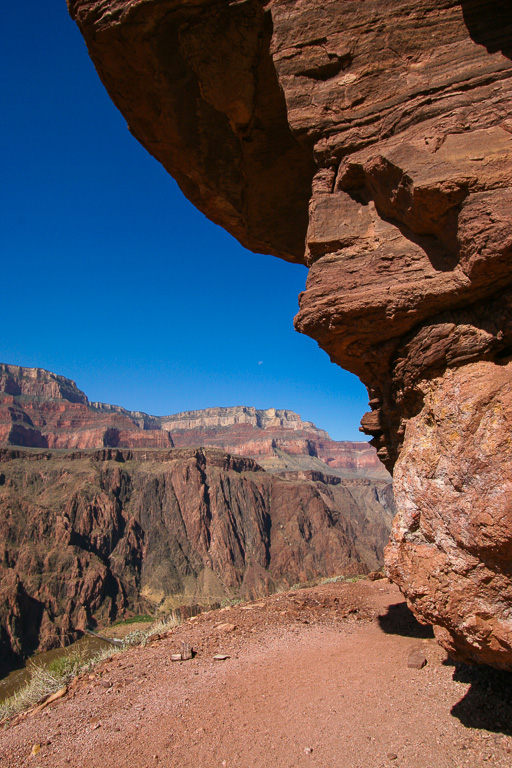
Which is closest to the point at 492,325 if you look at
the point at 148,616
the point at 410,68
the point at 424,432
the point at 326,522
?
the point at 424,432

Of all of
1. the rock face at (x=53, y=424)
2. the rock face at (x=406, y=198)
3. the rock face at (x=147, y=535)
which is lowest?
the rock face at (x=147, y=535)

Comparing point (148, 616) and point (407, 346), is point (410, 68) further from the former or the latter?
point (148, 616)

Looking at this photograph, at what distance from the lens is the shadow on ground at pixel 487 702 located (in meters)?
4.80

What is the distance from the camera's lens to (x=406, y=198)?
17.4 ft

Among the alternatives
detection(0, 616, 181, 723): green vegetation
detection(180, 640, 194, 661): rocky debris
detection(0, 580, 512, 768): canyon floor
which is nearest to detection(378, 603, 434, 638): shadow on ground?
detection(0, 580, 512, 768): canyon floor

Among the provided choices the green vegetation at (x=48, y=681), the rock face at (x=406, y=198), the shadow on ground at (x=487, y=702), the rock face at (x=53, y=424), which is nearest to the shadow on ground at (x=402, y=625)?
the shadow on ground at (x=487, y=702)

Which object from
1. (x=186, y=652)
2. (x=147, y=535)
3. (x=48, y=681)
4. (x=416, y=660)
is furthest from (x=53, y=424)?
(x=416, y=660)

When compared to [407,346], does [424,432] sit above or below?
below

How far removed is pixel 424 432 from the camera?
5457mm

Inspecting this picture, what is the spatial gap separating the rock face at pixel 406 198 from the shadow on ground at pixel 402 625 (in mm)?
3554

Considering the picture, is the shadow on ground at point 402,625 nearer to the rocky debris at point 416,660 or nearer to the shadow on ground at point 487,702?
the rocky debris at point 416,660

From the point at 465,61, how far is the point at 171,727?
9.60 metres

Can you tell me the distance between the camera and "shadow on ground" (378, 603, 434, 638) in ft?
27.1

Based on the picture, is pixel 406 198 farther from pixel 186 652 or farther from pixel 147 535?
pixel 147 535
